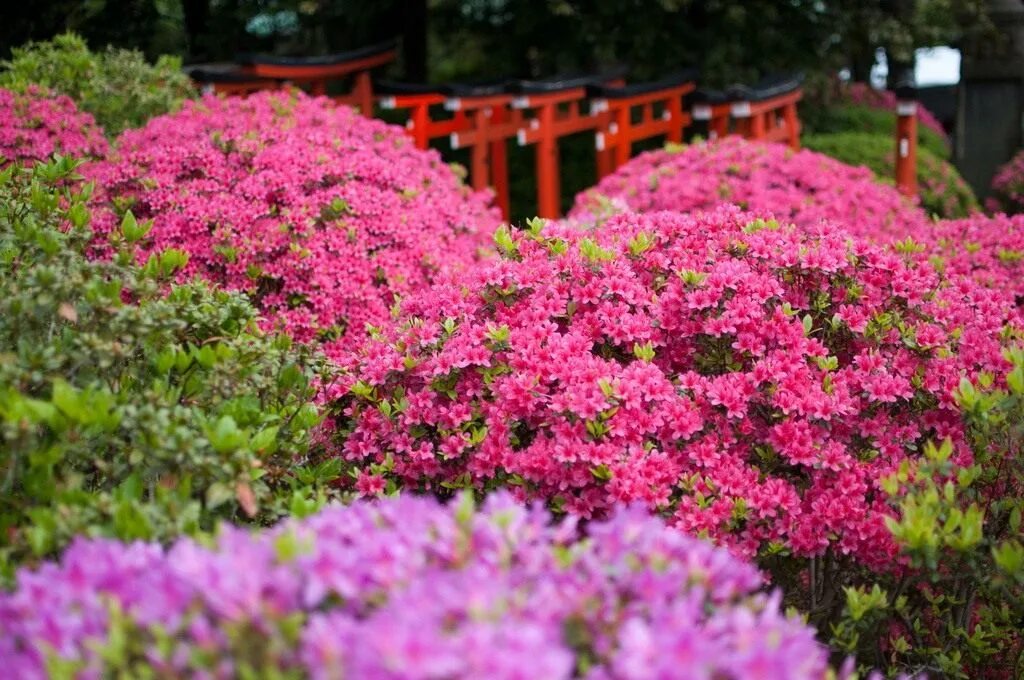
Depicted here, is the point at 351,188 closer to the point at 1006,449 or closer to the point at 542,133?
the point at 1006,449

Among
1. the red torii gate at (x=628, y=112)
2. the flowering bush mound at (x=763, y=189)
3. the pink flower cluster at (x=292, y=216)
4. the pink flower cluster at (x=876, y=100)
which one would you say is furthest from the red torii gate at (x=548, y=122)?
the pink flower cluster at (x=876, y=100)

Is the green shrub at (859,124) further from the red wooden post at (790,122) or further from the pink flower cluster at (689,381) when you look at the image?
the pink flower cluster at (689,381)

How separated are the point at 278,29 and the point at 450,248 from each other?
8184 mm

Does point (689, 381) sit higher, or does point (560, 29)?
point (560, 29)

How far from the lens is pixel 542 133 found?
9.21m

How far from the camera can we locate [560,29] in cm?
1240

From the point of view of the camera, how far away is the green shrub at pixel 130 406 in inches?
88.6

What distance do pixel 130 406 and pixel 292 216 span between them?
226 cm

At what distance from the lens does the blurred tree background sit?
446 inches

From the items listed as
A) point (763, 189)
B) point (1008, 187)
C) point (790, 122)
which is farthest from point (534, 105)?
point (1008, 187)

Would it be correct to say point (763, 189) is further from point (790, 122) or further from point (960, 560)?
point (960, 560)

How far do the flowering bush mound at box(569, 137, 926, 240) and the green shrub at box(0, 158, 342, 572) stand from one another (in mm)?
3634

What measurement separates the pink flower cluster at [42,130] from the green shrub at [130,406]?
2.37 m

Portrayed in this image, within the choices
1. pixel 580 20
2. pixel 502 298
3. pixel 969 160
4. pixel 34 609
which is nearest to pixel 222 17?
pixel 580 20
